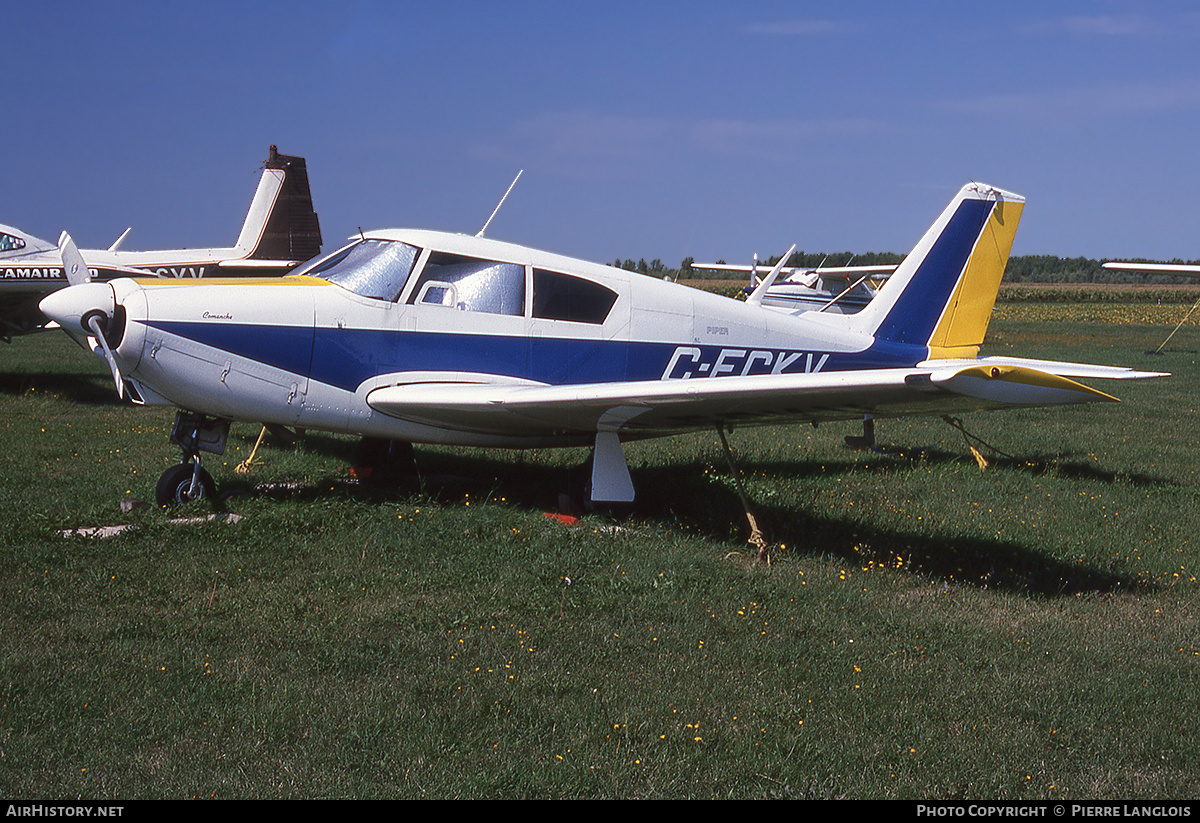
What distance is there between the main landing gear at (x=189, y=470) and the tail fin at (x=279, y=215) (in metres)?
14.9

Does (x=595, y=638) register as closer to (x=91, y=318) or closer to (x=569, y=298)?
(x=569, y=298)

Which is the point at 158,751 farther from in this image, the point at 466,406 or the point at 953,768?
the point at 466,406

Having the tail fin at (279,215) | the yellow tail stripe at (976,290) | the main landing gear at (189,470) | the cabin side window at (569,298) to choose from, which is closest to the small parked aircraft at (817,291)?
the tail fin at (279,215)

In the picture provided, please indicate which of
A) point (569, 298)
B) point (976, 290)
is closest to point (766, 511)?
point (569, 298)

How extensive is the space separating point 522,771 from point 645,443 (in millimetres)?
7680

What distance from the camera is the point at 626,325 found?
772 cm

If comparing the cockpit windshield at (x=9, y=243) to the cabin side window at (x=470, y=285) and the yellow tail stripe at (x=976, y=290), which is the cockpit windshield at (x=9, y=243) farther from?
the yellow tail stripe at (x=976, y=290)

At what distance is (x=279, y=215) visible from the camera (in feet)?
70.4

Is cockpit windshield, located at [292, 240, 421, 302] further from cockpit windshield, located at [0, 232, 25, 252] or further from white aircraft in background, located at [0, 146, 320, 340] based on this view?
cockpit windshield, located at [0, 232, 25, 252]

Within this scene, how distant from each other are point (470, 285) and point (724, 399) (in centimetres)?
236

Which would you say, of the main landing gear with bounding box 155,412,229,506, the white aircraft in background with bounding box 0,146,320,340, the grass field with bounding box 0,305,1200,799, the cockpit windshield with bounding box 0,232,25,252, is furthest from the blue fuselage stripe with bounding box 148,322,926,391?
the cockpit windshield with bounding box 0,232,25,252

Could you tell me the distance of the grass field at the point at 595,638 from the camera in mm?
3652

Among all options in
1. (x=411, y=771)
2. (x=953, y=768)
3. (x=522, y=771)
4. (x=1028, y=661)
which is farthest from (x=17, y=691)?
(x=1028, y=661)

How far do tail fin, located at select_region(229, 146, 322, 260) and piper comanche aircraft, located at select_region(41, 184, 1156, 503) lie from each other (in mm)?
14759
